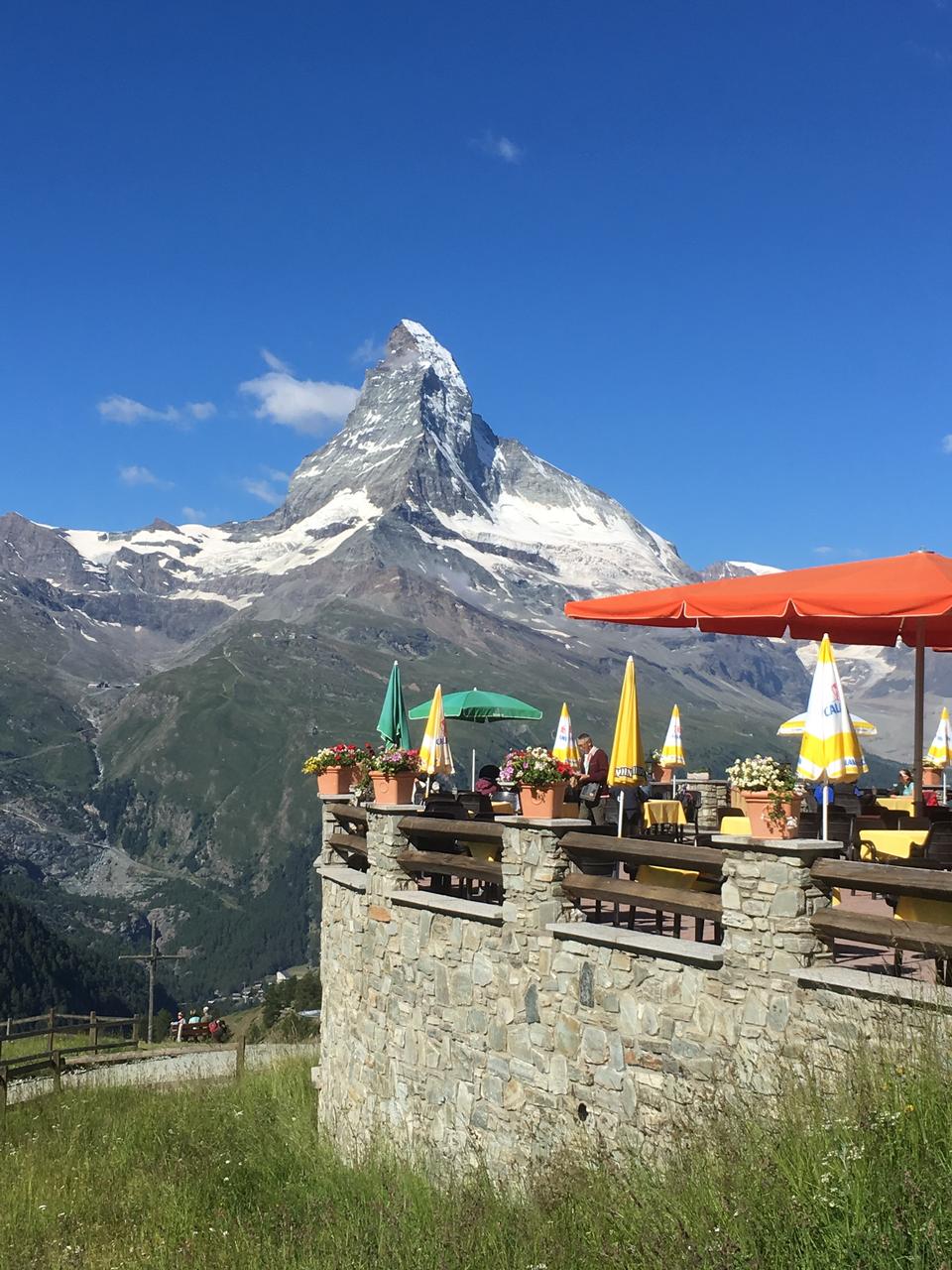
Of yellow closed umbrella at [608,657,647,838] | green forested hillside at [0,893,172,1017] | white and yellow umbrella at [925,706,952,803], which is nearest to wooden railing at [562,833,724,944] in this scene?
yellow closed umbrella at [608,657,647,838]

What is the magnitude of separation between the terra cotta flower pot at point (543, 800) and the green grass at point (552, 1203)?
2931 mm

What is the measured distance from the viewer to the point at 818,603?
10.4 meters

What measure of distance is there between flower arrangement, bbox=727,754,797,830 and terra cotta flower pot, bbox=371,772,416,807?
16.1 feet

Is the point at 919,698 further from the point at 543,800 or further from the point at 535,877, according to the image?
the point at 535,877

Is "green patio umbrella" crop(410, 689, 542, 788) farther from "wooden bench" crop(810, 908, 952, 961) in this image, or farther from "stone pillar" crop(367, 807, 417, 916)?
"wooden bench" crop(810, 908, 952, 961)

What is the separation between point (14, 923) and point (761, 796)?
603ft

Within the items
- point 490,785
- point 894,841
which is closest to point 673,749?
point 490,785

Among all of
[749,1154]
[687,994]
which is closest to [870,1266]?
[749,1154]

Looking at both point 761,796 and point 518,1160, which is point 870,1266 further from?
point 518,1160

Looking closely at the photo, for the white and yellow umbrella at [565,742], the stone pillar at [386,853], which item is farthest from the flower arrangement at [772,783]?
the white and yellow umbrella at [565,742]

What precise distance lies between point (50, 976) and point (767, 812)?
6980 inches

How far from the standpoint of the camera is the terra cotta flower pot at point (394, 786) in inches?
499

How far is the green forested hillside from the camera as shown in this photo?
15675 centimetres

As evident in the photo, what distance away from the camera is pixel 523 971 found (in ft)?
32.7
